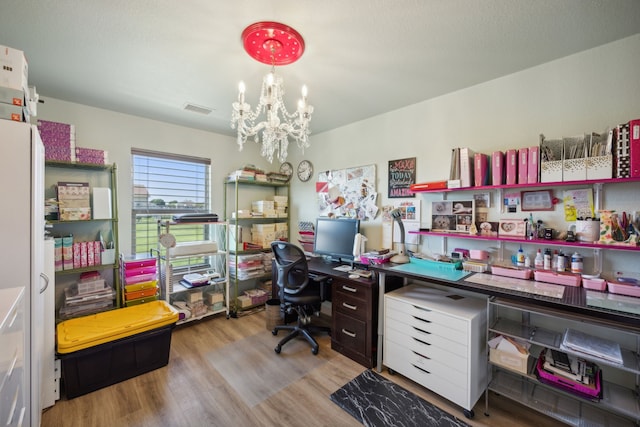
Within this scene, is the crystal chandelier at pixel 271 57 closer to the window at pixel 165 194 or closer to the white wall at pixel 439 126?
the white wall at pixel 439 126

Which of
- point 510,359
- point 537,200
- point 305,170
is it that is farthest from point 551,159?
point 305,170

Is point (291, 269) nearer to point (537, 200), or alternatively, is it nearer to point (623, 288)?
point (537, 200)

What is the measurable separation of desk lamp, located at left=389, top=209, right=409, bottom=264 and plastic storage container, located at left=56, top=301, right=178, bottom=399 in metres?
2.01

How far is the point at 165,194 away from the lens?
3.15 m

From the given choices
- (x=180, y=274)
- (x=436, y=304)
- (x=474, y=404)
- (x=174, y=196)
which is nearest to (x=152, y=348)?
(x=180, y=274)

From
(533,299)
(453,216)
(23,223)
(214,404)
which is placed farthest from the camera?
(453,216)

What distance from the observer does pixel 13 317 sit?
0.93m

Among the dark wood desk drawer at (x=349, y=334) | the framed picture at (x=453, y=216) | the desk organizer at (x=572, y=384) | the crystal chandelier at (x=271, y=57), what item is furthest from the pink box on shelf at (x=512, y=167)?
the dark wood desk drawer at (x=349, y=334)

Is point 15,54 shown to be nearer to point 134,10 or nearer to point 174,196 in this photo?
point 134,10

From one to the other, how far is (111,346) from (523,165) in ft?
10.8

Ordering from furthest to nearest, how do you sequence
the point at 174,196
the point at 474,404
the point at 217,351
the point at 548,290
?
the point at 174,196
the point at 217,351
the point at 474,404
the point at 548,290

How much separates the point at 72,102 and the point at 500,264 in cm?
413

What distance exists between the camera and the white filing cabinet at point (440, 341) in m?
1.67

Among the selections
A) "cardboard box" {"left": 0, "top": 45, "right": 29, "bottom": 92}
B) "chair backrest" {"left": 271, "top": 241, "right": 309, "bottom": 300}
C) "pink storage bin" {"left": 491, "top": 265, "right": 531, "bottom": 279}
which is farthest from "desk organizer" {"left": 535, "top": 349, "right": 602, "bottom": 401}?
"cardboard box" {"left": 0, "top": 45, "right": 29, "bottom": 92}
